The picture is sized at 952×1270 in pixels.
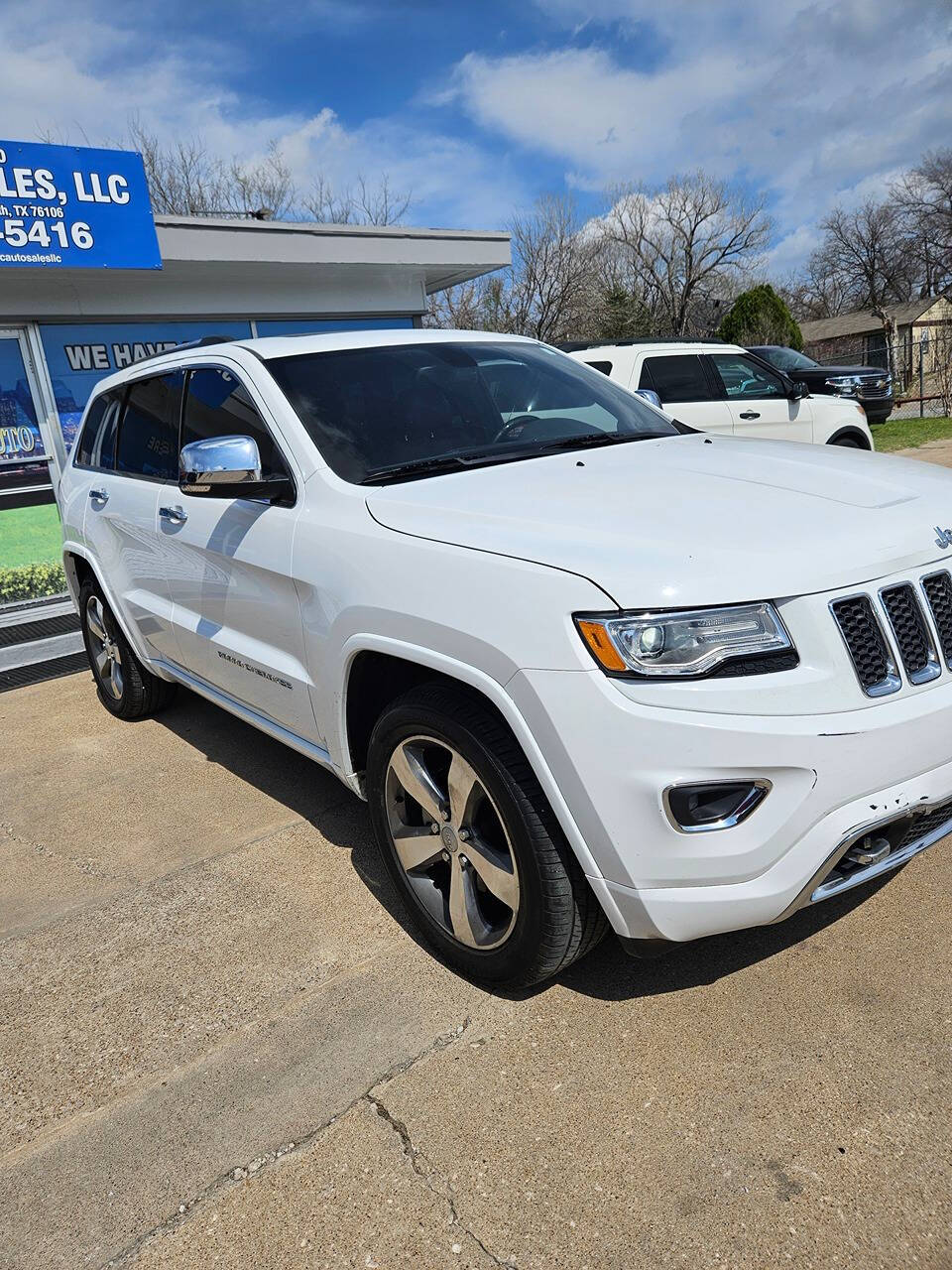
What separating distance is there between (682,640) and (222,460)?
1659 millimetres

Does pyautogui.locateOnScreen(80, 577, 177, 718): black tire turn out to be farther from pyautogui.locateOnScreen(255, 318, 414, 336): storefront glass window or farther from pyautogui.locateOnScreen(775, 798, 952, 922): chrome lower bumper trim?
pyautogui.locateOnScreen(255, 318, 414, 336): storefront glass window

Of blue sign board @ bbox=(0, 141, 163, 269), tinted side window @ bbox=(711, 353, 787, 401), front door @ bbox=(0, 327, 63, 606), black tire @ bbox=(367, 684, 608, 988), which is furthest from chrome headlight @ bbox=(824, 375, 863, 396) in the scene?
black tire @ bbox=(367, 684, 608, 988)

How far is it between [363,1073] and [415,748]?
862 mm

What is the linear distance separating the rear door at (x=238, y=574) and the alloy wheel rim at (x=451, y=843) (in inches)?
21.0

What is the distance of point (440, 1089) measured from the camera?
2.33 meters

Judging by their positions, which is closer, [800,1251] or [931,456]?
[800,1251]

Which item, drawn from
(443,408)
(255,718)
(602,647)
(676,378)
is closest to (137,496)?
(255,718)

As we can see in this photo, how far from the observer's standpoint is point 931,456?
541 inches

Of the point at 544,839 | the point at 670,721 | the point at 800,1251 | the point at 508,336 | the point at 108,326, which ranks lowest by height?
the point at 800,1251

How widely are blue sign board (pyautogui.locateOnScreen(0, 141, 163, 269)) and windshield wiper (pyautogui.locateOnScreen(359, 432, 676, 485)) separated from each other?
17.5 feet

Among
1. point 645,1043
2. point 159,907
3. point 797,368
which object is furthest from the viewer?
point 797,368

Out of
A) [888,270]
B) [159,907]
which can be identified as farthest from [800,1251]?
[888,270]

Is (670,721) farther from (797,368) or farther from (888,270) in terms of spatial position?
(888,270)

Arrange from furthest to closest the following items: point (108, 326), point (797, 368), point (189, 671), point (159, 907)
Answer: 1. point (797, 368)
2. point (108, 326)
3. point (189, 671)
4. point (159, 907)
